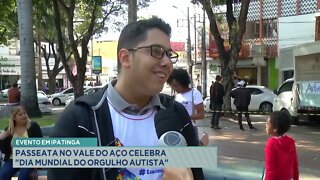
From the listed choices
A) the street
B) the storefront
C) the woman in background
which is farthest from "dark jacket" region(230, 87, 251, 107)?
the storefront

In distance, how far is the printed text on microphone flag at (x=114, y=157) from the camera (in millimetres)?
1361

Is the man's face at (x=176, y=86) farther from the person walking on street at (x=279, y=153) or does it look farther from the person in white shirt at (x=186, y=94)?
the person walking on street at (x=279, y=153)

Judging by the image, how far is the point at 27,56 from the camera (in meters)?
13.4

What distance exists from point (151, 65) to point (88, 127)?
319 mm

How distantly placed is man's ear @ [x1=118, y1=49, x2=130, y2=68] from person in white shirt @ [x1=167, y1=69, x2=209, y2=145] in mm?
4402

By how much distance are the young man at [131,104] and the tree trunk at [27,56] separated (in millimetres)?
11962

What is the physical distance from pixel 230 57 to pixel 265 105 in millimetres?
4718

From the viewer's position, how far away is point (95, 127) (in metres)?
1.71

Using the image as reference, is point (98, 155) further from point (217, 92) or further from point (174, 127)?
point (217, 92)

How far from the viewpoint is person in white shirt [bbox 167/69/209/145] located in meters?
6.35

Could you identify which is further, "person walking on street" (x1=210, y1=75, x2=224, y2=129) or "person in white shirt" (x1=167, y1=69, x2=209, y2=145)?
"person walking on street" (x1=210, y1=75, x2=224, y2=129)

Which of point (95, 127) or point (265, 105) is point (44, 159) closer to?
point (95, 127)

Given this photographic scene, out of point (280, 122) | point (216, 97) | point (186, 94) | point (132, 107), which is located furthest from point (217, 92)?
point (132, 107)

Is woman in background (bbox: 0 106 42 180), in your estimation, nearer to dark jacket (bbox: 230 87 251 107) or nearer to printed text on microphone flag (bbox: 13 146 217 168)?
printed text on microphone flag (bbox: 13 146 217 168)
